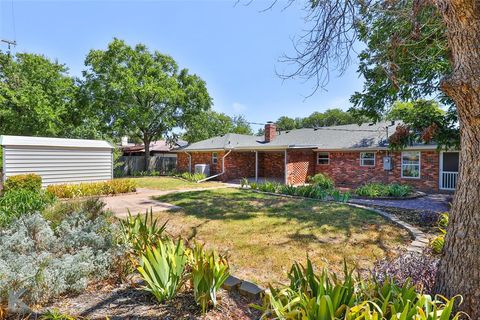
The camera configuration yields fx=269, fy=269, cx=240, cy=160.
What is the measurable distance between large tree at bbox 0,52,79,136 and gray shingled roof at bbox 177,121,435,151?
10.8m

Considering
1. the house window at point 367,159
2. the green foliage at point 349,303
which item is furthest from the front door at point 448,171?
the green foliage at point 349,303

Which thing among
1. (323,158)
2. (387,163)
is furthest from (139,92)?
(387,163)

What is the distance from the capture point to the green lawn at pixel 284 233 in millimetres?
4406

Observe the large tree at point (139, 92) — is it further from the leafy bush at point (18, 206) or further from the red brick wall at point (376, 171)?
the leafy bush at point (18, 206)

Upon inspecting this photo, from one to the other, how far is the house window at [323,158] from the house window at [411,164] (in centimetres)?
450

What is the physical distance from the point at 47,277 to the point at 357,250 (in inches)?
183

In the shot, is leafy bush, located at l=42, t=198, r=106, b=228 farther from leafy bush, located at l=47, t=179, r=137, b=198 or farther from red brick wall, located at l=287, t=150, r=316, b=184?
red brick wall, located at l=287, t=150, r=316, b=184

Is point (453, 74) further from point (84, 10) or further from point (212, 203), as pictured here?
point (84, 10)

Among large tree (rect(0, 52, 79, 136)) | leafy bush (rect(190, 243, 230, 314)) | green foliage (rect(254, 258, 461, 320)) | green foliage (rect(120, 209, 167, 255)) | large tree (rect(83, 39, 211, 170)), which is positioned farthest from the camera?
large tree (rect(83, 39, 211, 170))

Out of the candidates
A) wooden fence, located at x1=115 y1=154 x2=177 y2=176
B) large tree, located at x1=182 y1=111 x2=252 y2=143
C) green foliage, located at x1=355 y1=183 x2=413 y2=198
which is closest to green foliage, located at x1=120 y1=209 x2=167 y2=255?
green foliage, located at x1=355 y1=183 x2=413 y2=198

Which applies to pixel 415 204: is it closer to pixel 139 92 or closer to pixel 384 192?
pixel 384 192

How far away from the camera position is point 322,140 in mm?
19094

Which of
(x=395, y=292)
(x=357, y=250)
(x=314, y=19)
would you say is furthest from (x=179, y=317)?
(x=314, y=19)

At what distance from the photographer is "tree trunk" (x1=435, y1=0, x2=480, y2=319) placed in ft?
7.12
